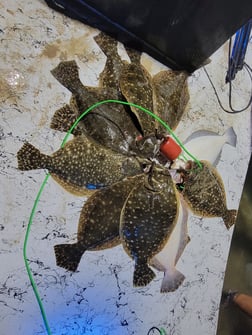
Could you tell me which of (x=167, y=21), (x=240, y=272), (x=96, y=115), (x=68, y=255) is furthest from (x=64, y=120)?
(x=240, y=272)

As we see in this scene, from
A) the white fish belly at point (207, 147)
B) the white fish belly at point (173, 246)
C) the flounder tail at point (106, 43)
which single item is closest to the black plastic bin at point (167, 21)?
the flounder tail at point (106, 43)

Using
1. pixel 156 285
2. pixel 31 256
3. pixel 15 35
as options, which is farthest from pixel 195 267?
pixel 15 35

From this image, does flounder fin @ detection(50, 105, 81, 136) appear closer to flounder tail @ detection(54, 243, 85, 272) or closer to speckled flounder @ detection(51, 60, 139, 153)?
speckled flounder @ detection(51, 60, 139, 153)

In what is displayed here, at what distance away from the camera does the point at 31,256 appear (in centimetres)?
158

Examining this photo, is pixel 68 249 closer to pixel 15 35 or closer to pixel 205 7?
pixel 15 35

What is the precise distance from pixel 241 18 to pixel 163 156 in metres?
0.91

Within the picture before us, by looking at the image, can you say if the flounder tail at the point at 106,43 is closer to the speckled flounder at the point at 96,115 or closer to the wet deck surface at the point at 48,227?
the wet deck surface at the point at 48,227

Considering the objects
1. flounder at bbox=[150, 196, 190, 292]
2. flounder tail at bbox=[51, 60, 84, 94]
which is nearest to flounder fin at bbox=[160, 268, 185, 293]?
flounder at bbox=[150, 196, 190, 292]

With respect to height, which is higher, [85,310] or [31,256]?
[31,256]

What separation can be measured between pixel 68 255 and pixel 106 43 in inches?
46.6

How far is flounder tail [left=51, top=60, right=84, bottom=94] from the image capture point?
1773mm

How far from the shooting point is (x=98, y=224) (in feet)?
5.81

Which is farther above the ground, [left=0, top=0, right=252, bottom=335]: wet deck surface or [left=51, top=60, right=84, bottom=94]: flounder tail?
[left=51, top=60, right=84, bottom=94]: flounder tail

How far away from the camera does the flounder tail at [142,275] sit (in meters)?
1.91
